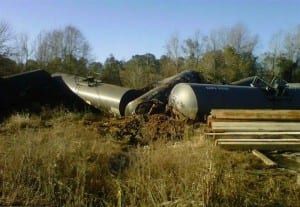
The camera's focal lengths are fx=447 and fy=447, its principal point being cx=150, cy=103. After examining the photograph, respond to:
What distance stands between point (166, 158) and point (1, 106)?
10.00m

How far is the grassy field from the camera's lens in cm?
562

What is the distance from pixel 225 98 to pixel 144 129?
3558mm

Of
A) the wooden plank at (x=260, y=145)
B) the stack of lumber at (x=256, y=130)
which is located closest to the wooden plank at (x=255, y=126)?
the stack of lumber at (x=256, y=130)

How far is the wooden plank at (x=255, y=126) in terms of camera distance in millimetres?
8001

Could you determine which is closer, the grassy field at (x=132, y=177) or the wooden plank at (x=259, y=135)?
the grassy field at (x=132, y=177)

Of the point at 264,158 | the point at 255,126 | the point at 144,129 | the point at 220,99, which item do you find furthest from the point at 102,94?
the point at 264,158

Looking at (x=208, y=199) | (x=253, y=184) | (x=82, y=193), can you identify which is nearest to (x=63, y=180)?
(x=82, y=193)

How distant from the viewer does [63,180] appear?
20.5 feet

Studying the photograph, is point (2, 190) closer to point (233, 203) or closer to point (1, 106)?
point (233, 203)

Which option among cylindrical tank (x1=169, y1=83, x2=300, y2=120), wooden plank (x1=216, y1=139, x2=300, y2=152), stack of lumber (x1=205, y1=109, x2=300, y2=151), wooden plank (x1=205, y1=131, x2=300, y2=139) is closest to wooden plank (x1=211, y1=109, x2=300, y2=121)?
stack of lumber (x1=205, y1=109, x2=300, y2=151)

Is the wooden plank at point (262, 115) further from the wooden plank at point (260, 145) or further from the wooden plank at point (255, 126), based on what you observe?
the wooden plank at point (260, 145)

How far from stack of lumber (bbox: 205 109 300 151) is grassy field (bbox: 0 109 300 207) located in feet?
1.00

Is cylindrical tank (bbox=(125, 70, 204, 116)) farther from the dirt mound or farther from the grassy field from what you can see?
the grassy field

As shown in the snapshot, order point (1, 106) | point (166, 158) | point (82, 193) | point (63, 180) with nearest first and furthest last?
1. point (82, 193)
2. point (63, 180)
3. point (166, 158)
4. point (1, 106)
